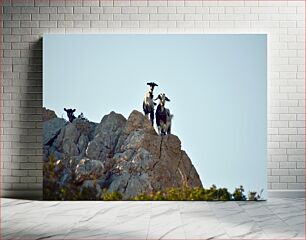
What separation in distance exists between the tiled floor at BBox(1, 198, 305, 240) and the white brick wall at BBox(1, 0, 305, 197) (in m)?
0.44

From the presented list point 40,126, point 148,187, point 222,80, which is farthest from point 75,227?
point 222,80

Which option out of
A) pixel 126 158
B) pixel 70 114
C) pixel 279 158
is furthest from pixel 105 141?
pixel 279 158

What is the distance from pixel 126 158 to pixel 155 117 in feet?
1.85

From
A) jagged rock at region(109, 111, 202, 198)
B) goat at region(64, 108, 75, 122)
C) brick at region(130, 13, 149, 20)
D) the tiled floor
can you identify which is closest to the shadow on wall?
the tiled floor

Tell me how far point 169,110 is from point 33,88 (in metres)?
1.64

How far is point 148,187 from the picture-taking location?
21.8 feet

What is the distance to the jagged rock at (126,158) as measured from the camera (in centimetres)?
663

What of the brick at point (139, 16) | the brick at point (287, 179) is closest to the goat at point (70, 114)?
the brick at point (139, 16)

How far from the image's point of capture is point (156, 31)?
6.93 metres

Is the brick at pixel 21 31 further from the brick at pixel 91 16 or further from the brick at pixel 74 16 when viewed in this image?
the brick at pixel 91 16

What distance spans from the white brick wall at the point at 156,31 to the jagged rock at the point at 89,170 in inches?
20.9

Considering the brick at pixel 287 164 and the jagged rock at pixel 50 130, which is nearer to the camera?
the jagged rock at pixel 50 130

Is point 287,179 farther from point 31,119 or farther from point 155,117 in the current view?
point 31,119

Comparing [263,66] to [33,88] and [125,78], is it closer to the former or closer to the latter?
[125,78]
